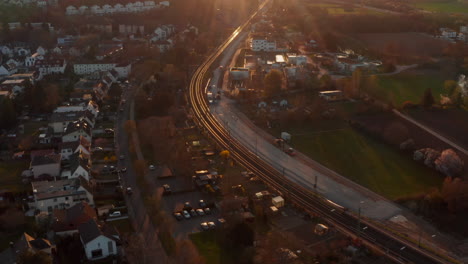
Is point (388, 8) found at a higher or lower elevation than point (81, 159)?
higher

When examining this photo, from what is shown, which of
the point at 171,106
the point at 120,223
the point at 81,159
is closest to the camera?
the point at 120,223

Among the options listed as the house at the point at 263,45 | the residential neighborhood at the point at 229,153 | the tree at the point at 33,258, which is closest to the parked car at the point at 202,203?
the residential neighborhood at the point at 229,153

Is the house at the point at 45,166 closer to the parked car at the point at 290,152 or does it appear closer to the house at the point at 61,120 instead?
the house at the point at 61,120

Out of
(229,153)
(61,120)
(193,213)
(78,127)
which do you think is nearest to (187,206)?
(193,213)

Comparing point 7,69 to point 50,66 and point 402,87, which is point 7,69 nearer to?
point 50,66

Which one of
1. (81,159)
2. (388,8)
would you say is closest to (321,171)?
(81,159)

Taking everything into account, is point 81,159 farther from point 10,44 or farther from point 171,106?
point 10,44

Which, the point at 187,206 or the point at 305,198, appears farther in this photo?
the point at 305,198
